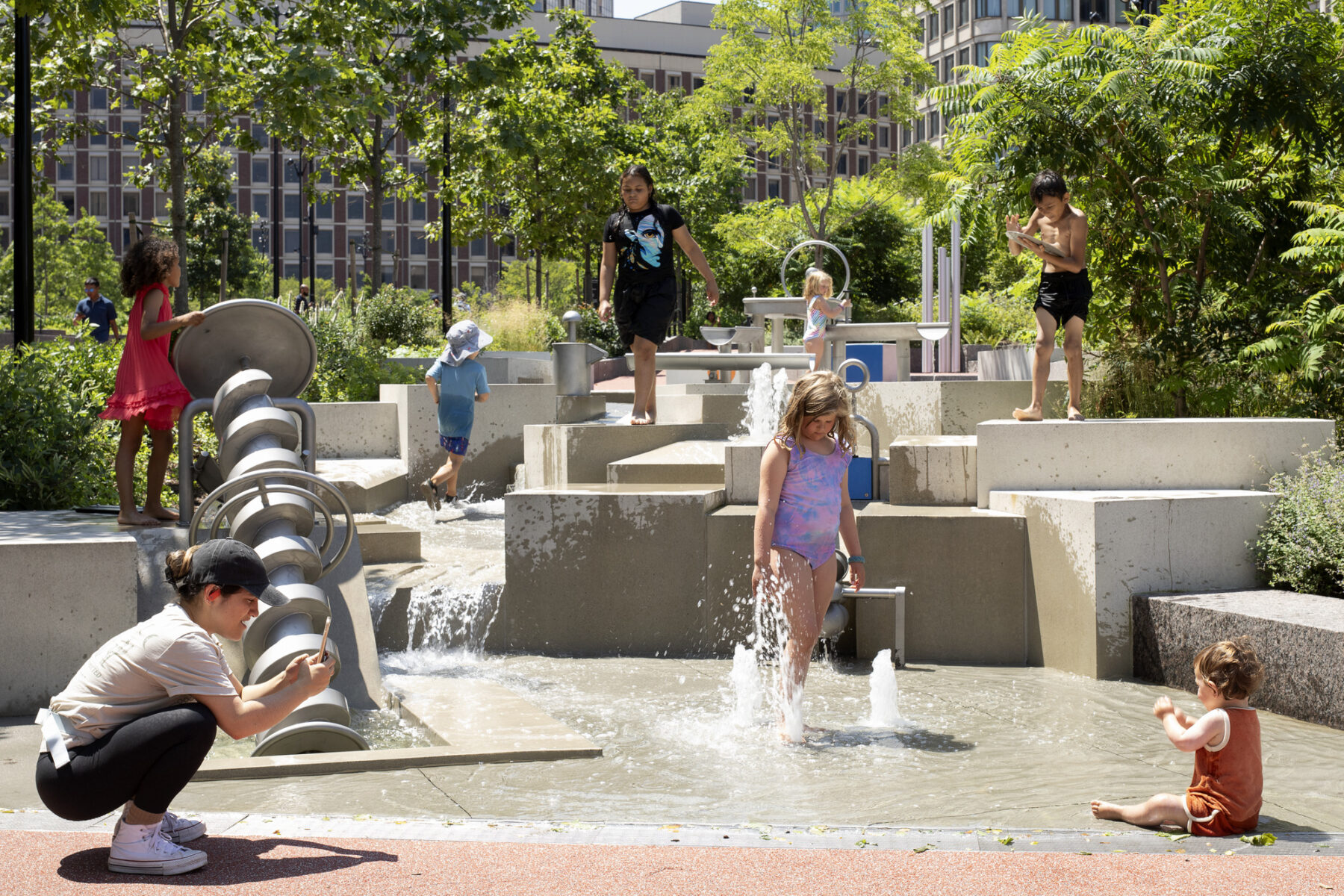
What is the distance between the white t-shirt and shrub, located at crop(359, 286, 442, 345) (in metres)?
18.3

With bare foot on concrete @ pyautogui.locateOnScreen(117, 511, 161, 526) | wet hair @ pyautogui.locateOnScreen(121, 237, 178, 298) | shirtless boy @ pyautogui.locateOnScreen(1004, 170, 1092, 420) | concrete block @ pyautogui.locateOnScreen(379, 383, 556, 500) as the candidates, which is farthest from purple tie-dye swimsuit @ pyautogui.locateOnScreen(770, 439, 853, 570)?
concrete block @ pyautogui.locateOnScreen(379, 383, 556, 500)

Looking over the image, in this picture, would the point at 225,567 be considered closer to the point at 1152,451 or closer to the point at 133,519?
the point at 133,519

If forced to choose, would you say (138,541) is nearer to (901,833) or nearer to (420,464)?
(901,833)

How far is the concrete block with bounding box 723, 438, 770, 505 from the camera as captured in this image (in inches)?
342

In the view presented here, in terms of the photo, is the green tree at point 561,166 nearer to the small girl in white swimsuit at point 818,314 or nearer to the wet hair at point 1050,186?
the small girl in white swimsuit at point 818,314

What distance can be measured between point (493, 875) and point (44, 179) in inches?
648

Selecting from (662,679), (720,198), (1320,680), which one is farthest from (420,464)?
(720,198)

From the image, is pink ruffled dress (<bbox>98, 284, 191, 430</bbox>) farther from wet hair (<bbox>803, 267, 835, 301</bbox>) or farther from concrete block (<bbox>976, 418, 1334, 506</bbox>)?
wet hair (<bbox>803, 267, 835, 301</bbox>)

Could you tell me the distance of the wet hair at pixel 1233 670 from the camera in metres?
4.55

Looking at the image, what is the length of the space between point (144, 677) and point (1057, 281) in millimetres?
6690

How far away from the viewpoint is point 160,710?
3.96 meters

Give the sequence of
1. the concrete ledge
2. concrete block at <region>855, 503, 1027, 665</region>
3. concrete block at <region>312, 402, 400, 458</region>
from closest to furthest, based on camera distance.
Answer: the concrete ledge
concrete block at <region>855, 503, 1027, 665</region>
concrete block at <region>312, 402, 400, 458</region>

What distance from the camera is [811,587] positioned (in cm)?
596

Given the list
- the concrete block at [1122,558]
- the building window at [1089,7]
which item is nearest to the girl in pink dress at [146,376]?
the concrete block at [1122,558]
